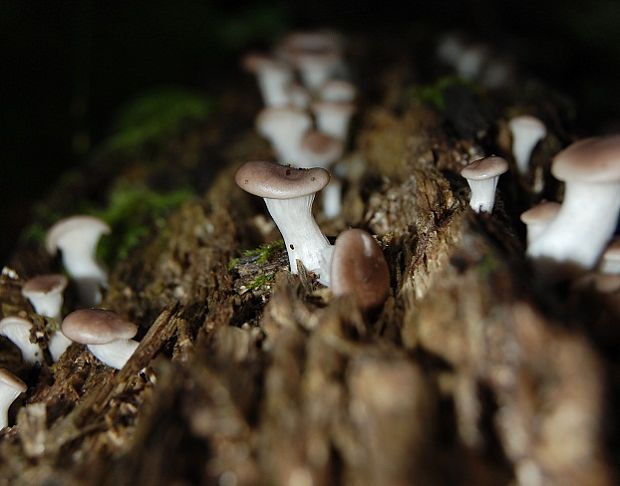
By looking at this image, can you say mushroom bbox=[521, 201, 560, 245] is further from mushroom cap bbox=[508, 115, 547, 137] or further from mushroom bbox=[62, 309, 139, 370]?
mushroom bbox=[62, 309, 139, 370]

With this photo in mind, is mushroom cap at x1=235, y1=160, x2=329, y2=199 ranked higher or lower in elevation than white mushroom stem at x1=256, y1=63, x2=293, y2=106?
higher

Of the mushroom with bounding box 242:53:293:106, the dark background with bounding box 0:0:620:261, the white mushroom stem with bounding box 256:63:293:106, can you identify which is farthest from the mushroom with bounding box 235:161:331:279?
the dark background with bounding box 0:0:620:261

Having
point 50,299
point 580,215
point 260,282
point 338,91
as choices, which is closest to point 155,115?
point 338,91

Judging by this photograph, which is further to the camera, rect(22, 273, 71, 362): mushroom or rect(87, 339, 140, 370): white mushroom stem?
rect(22, 273, 71, 362): mushroom

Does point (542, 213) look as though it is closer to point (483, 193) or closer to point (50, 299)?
point (483, 193)

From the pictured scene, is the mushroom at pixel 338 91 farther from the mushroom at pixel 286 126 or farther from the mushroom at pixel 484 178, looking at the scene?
the mushroom at pixel 484 178
